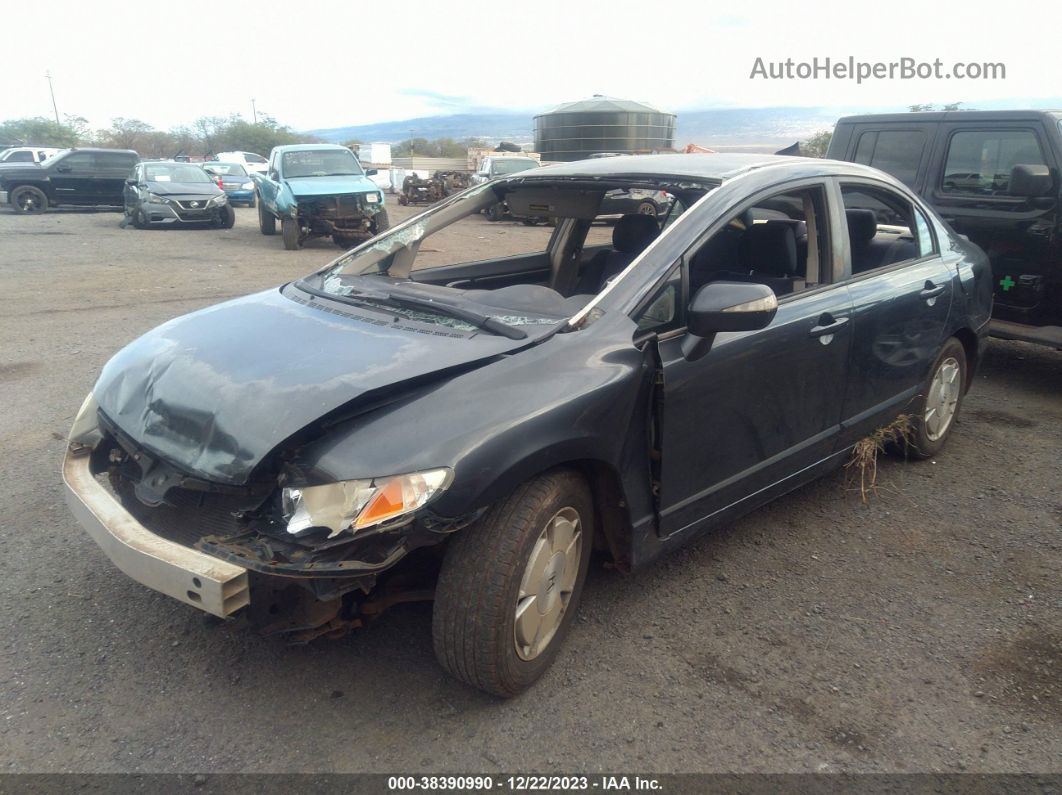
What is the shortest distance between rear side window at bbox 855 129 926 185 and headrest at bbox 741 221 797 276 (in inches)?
143

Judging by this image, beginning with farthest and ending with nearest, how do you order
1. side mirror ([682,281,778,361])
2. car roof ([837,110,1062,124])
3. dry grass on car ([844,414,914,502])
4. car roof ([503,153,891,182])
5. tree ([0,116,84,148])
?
1. tree ([0,116,84,148])
2. car roof ([837,110,1062,124])
3. dry grass on car ([844,414,914,502])
4. car roof ([503,153,891,182])
5. side mirror ([682,281,778,361])

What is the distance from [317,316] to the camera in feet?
10.2

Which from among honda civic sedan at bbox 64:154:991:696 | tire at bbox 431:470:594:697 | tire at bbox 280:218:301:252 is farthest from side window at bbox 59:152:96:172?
tire at bbox 431:470:594:697

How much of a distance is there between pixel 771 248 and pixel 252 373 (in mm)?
2440

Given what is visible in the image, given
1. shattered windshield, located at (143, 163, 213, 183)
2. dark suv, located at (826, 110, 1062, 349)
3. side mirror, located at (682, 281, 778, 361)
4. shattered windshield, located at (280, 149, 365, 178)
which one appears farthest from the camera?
shattered windshield, located at (143, 163, 213, 183)

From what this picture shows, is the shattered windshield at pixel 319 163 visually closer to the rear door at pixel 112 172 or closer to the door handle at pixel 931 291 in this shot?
the rear door at pixel 112 172

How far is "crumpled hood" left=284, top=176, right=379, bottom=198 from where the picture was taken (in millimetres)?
14328

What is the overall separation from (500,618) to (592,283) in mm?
2092

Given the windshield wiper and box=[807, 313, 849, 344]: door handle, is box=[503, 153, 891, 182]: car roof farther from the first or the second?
the windshield wiper

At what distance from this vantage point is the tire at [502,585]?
235 cm

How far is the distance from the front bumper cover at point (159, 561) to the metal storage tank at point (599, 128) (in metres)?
24.0

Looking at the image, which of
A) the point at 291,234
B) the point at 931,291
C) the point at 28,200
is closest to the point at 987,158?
the point at 931,291

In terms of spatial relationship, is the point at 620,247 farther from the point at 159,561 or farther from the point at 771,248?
the point at 159,561

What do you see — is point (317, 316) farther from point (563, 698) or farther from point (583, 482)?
point (563, 698)
